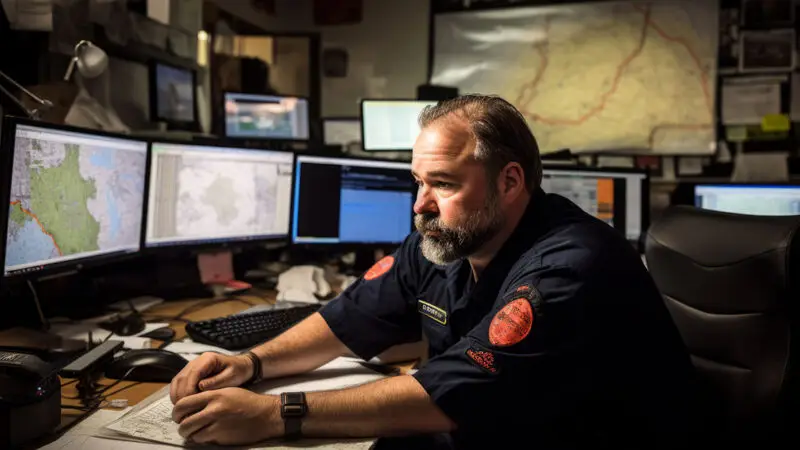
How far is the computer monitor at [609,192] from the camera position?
2279mm

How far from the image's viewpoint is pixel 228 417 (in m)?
0.86

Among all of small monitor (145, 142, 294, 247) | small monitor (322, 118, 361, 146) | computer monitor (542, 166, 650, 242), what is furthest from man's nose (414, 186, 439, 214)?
small monitor (322, 118, 361, 146)

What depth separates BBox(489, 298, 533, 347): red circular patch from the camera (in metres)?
0.87

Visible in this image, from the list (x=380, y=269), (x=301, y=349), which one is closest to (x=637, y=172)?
(x=380, y=269)

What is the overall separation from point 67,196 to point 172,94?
97 centimetres

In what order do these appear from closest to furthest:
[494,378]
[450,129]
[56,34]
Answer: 1. [494,378]
2. [450,129]
3. [56,34]

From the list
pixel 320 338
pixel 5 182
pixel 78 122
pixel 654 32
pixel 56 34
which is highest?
pixel 654 32

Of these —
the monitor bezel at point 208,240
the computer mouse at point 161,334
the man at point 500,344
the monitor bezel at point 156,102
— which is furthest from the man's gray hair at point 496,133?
the monitor bezel at point 156,102

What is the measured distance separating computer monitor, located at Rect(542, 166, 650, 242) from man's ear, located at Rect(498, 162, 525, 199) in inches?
48.5

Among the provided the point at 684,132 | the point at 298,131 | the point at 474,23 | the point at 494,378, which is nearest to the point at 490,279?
the point at 494,378

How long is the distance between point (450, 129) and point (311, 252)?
1381 mm

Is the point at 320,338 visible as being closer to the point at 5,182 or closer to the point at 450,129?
the point at 450,129

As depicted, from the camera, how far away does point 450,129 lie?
3.49ft

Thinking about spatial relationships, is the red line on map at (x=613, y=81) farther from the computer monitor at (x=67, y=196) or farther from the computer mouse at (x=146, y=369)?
the computer mouse at (x=146, y=369)
